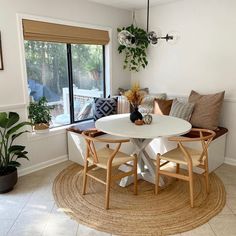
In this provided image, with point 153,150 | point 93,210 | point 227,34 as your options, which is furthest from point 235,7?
point 93,210

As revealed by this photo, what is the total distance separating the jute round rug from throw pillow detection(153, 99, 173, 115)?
106 cm

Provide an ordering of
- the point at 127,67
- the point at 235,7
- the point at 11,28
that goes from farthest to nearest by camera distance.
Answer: the point at 127,67 < the point at 235,7 < the point at 11,28

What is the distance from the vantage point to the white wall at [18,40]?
2.86 meters

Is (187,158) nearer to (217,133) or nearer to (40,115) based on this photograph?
(217,133)

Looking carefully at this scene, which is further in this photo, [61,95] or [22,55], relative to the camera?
[61,95]

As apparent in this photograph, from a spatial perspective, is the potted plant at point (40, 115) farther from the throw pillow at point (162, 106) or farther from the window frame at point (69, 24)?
the throw pillow at point (162, 106)

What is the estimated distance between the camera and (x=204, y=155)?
2.56 m

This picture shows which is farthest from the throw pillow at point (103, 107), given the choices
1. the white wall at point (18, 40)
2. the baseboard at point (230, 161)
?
the baseboard at point (230, 161)

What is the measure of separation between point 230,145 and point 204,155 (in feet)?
3.92

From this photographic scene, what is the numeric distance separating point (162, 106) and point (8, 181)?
231cm

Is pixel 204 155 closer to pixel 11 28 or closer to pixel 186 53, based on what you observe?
pixel 186 53

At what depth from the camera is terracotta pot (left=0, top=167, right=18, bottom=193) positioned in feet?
8.71

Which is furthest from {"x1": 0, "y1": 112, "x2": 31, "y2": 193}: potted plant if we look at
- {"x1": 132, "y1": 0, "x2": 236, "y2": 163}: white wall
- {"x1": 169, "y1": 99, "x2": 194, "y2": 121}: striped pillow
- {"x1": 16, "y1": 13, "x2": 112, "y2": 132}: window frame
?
{"x1": 132, "y1": 0, "x2": 236, "y2": 163}: white wall

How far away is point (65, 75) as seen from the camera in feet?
12.2
